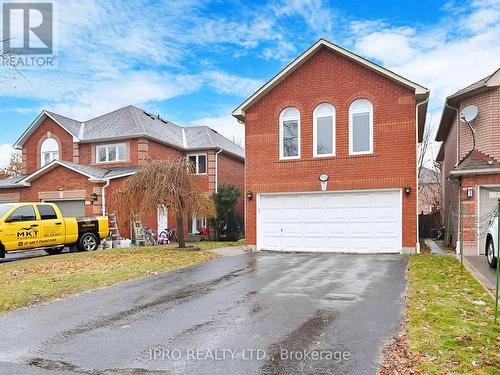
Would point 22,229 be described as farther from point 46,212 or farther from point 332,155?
point 332,155

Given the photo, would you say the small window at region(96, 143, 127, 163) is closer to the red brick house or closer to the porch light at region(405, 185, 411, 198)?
the red brick house

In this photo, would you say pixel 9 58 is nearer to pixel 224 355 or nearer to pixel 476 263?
pixel 224 355

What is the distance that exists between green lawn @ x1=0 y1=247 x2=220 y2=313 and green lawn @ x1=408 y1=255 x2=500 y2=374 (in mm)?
6695

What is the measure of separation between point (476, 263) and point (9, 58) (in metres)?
12.4

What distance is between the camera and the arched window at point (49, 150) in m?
25.2

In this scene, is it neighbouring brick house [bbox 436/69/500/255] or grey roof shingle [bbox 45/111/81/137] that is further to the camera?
grey roof shingle [bbox 45/111/81/137]

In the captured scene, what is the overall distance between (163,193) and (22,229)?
16.6 feet

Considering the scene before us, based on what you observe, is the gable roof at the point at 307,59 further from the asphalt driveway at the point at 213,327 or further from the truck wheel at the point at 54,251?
the truck wheel at the point at 54,251

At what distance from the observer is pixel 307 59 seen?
662 inches

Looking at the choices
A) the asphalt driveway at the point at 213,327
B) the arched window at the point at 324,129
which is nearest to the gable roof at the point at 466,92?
the arched window at the point at 324,129

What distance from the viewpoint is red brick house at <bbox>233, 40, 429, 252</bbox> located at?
15383mm

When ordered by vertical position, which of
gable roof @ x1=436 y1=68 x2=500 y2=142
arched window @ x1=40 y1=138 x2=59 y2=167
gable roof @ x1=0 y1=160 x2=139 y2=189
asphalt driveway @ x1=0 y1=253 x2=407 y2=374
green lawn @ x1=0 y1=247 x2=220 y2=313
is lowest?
green lawn @ x1=0 y1=247 x2=220 y2=313

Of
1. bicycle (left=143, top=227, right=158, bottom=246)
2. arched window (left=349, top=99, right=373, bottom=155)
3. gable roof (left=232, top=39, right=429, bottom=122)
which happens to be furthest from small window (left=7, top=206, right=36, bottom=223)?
arched window (left=349, top=99, right=373, bottom=155)

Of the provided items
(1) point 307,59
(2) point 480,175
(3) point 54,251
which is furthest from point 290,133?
(3) point 54,251
